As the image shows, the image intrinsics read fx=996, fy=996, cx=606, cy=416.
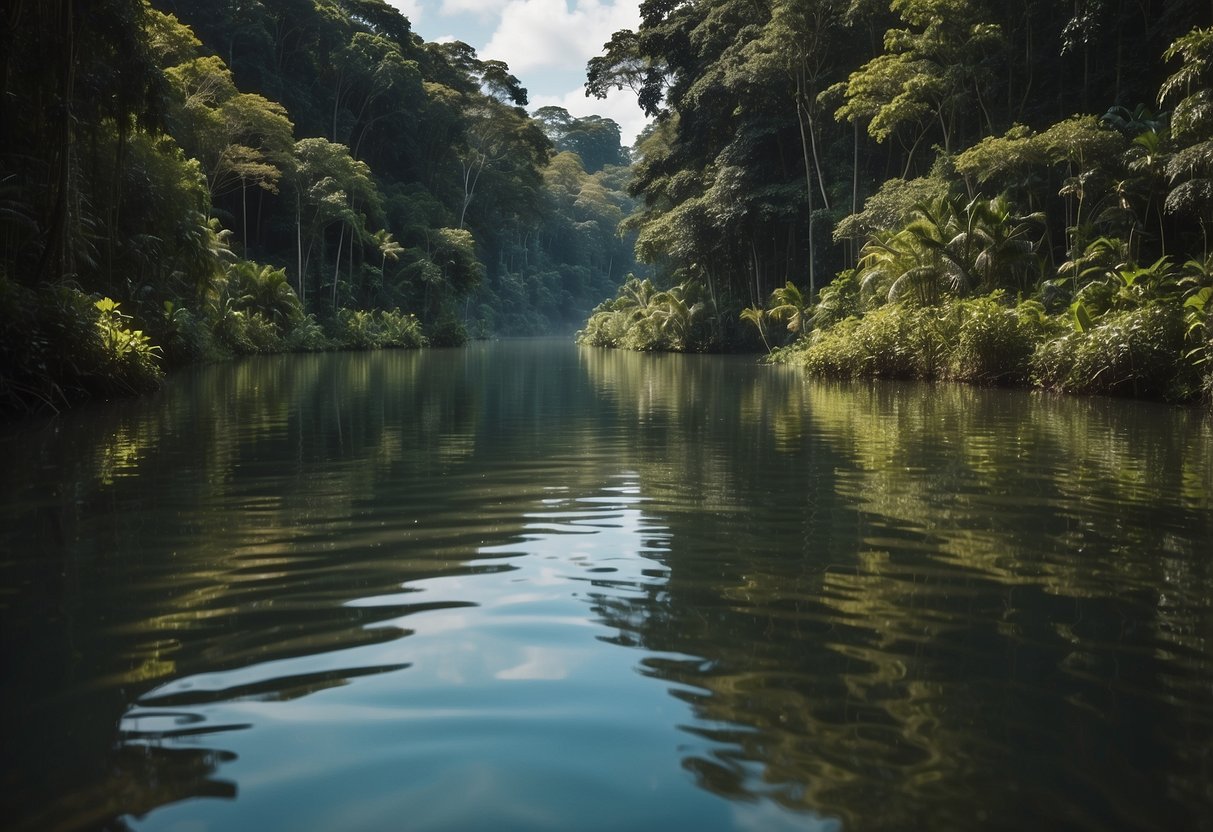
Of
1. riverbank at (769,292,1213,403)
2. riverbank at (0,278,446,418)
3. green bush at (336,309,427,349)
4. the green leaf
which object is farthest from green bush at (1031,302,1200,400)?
green bush at (336,309,427,349)

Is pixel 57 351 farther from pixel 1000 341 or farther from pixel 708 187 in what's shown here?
pixel 708 187

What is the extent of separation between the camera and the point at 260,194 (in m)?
41.0

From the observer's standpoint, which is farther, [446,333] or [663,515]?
[446,333]

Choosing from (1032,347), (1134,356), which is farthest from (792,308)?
(1134,356)

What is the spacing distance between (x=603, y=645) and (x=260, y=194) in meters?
41.4

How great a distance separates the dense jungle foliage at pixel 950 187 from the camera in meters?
16.4

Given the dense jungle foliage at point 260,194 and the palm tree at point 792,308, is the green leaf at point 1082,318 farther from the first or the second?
the dense jungle foliage at point 260,194

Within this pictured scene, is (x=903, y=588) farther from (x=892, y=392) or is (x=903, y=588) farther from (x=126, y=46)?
(x=126, y=46)

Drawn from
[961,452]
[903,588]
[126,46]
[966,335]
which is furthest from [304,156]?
[903,588]

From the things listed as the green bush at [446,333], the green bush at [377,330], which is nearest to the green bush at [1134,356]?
the green bush at [377,330]

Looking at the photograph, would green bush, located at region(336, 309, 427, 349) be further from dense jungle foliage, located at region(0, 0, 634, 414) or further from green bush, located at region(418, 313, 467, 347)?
green bush, located at region(418, 313, 467, 347)

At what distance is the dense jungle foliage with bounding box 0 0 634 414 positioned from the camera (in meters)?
13.1

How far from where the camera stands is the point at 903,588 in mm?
4129

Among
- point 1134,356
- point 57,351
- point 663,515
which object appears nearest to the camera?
point 663,515
